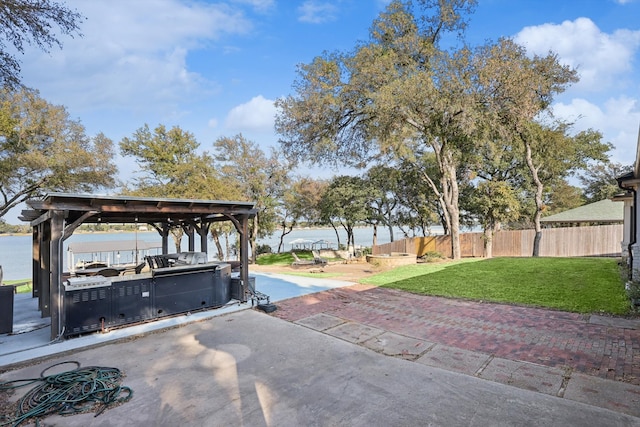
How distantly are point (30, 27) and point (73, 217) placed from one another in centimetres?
339

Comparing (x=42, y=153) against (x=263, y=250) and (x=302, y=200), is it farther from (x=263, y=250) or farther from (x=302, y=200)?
(x=263, y=250)

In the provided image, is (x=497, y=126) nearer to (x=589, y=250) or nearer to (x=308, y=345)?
(x=589, y=250)

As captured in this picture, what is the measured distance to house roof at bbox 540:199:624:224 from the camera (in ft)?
64.7

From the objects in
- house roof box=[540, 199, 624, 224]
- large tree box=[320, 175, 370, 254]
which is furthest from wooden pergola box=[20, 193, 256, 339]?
house roof box=[540, 199, 624, 224]

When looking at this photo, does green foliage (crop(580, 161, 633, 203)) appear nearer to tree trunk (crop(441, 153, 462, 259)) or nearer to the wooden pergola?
tree trunk (crop(441, 153, 462, 259))

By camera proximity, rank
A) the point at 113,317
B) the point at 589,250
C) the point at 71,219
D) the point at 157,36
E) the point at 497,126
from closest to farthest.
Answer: the point at 113,317, the point at 71,219, the point at 157,36, the point at 497,126, the point at 589,250

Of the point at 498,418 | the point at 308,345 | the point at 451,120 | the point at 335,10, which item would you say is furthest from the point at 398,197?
the point at 498,418

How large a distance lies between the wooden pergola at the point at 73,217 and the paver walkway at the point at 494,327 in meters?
2.47

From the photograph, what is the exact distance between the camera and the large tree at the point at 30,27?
518cm

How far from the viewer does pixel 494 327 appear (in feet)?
19.5

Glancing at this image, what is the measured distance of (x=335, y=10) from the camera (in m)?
13.0

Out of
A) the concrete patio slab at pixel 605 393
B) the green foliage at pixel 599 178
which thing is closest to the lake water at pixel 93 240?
the concrete patio slab at pixel 605 393

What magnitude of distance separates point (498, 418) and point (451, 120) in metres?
12.9

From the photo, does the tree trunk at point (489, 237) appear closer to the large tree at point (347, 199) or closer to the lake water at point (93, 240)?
the large tree at point (347, 199)
